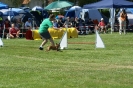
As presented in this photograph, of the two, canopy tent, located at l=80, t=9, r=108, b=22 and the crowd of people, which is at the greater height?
canopy tent, located at l=80, t=9, r=108, b=22

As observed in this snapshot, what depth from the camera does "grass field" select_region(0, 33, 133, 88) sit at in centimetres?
1177

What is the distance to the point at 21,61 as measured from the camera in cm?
1681

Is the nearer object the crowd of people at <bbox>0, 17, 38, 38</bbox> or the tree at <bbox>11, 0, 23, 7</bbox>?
the crowd of people at <bbox>0, 17, 38, 38</bbox>

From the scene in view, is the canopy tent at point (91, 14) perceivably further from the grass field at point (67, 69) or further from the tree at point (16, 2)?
the grass field at point (67, 69)

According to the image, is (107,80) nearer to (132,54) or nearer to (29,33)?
(132,54)

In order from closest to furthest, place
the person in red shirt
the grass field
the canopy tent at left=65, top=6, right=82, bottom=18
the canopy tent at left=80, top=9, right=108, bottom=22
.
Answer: the grass field → the person in red shirt → the canopy tent at left=80, top=9, right=108, bottom=22 → the canopy tent at left=65, top=6, right=82, bottom=18

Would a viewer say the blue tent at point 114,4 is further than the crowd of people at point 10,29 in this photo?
Yes

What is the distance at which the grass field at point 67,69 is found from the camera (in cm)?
1177

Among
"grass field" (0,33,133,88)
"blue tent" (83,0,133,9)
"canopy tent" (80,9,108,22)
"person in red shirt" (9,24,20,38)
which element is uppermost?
"blue tent" (83,0,133,9)

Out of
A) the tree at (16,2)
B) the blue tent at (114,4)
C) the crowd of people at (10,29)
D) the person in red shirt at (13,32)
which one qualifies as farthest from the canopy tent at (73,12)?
the tree at (16,2)

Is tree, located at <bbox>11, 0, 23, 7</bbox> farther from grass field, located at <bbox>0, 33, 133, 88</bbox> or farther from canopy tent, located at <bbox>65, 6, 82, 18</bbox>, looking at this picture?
grass field, located at <bbox>0, 33, 133, 88</bbox>

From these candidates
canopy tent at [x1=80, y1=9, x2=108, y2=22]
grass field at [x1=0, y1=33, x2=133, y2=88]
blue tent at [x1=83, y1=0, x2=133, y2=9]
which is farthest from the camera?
canopy tent at [x1=80, y1=9, x2=108, y2=22]

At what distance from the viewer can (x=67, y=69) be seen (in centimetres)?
1448

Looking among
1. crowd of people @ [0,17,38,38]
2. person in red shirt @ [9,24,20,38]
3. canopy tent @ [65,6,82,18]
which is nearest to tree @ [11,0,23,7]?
canopy tent @ [65,6,82,18]
